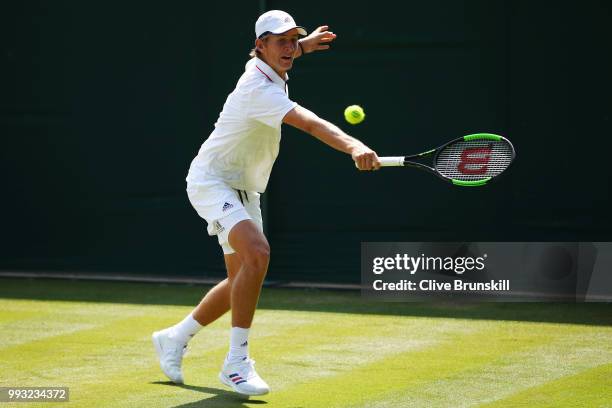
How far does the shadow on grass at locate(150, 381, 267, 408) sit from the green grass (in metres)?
0.01

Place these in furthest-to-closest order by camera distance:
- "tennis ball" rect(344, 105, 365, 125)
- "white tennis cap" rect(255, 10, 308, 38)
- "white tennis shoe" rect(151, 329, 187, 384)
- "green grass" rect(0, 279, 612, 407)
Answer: "tennis ball" rect(344, 105, 365, 125) → "white tennis shoe" rect(151, 329, 187, 384) → "white tennis cap" rect(255, 10, 308, 38) → "green grass" rect(0, 279, 612, 407)

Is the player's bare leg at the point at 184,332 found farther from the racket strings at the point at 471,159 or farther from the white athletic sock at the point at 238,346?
the racket strings at the point at 471,159

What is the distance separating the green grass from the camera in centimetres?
525

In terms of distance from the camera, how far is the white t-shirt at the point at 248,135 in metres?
5.23

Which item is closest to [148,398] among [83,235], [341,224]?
[341,224]

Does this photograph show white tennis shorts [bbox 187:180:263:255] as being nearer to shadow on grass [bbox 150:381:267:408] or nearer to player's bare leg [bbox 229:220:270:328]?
player's bare leg [bbox 229:220:270:328]

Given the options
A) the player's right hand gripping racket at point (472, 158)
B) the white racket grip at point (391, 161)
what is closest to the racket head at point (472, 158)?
the player's right hand gripping racket at point (472, 158)

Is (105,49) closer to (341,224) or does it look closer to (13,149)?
(13,149)

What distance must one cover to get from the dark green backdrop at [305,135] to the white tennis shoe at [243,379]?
3.37 m

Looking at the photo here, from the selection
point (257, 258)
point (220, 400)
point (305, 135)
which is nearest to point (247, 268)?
point (257, 258)

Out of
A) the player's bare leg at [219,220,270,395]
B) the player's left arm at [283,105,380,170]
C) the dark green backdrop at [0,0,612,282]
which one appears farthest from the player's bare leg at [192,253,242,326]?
the dark green backdrop at [0,0,612,282]

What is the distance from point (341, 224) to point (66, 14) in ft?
9.54

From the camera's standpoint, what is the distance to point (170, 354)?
18.6 ft

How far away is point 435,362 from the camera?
598 cm
